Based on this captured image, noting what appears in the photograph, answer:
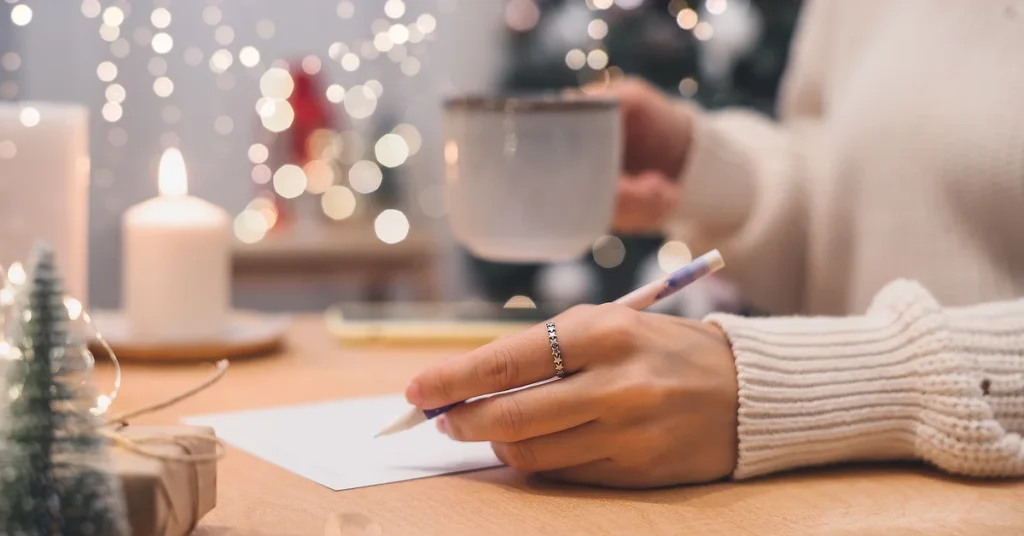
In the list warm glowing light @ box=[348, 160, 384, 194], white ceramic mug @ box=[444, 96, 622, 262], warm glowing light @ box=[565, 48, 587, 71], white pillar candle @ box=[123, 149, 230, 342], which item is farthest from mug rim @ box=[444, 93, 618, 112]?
warm glowing light @ box=[348, 160, 384, 194]

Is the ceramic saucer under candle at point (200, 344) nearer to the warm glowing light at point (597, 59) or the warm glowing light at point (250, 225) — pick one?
the warm glowing light at point (250, 225)

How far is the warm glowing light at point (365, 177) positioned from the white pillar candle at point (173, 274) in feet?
7.23

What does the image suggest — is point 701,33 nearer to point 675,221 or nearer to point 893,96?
point 675,221

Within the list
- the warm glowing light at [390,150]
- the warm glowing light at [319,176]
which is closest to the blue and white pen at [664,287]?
the warm glowing light at [319,176]

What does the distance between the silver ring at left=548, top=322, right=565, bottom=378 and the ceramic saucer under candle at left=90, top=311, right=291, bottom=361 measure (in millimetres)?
476

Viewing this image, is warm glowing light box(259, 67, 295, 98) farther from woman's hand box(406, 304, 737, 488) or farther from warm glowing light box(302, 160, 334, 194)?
woman's hand box(406, 304, 737, 488)

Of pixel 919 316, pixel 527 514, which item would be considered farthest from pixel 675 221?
pixel 527 514

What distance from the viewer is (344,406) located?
726 mm

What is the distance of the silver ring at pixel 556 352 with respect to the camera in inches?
20.9

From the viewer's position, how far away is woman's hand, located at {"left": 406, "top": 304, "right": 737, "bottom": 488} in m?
0.53

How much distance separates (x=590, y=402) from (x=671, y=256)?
2.44 metres

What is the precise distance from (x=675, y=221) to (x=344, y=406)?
66cm

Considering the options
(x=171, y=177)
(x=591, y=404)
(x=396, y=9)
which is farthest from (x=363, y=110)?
(x=591, y=404)

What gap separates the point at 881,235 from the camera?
3.40 feet
